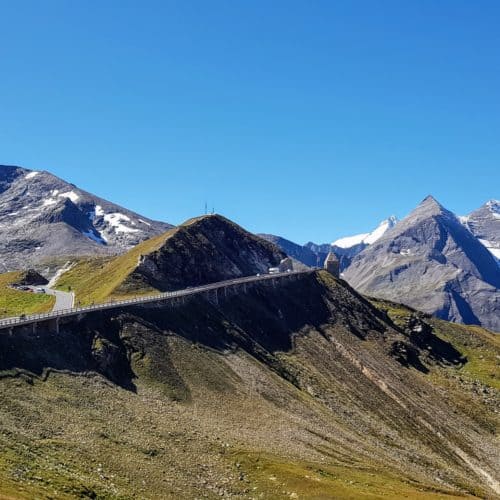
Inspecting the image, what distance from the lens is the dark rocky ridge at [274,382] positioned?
339 feet

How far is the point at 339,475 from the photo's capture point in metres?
97.2

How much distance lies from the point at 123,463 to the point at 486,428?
439ft

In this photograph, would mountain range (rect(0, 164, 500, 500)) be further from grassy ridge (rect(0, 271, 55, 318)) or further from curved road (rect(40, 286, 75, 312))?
curved road (rect(40, 286, 75, 312))

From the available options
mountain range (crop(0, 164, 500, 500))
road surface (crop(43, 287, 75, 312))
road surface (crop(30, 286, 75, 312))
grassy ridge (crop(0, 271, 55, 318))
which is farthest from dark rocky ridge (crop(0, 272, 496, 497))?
grassy ridge (crop(0, 271, 55, 318))

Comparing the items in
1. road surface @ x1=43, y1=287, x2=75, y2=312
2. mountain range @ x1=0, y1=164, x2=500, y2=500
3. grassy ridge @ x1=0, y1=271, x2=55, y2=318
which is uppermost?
road surface @ x1=43, y1=287, x2=75, y2=312

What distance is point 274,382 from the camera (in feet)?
448

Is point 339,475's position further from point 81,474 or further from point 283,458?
point 81,474

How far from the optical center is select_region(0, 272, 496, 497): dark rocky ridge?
103m

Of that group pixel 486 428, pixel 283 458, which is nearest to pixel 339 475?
pixel 283 458

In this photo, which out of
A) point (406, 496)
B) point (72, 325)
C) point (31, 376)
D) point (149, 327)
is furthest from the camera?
point (149, 327)

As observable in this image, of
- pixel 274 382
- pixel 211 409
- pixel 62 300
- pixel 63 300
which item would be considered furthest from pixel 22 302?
pixel 211 409

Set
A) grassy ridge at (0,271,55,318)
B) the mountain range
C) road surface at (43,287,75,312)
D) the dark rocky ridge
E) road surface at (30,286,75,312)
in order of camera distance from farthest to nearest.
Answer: grassy ridge at (0,271,55,318) < road surface at (43,287,75,312) < road surface at (30,286,75,312) < the dark rocky ridge < the mountain range

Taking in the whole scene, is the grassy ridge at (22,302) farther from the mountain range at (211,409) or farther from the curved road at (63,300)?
the curved road at (63,300)

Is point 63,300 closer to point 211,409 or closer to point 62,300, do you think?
point 62,300
